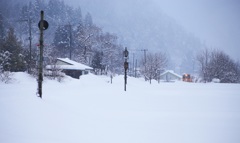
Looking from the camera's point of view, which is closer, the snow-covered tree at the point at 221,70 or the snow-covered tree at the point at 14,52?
the snow-covered tree at the point at 14,52

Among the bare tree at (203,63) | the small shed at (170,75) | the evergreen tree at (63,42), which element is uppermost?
the evergreen tree at (63,42)

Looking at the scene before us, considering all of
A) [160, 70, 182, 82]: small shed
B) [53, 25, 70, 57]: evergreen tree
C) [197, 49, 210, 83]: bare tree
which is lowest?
[160, 70, 182, 82]: small shed

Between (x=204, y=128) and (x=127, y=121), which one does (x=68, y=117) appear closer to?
(x=127, y=121)

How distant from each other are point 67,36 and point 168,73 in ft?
155

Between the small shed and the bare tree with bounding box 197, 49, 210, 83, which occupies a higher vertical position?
the bare tree with bounding box 197, 49, 210, 83

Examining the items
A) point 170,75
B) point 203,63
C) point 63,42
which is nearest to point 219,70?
point 203,63

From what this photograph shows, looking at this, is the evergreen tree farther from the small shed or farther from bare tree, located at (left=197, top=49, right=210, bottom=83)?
bare tree, located at (left=197, top=49, right=210, bottom=83)

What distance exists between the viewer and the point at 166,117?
955 cm

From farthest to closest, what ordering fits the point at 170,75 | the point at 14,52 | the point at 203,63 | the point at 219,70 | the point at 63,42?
the point at 170,75 < the point at 63,42 < the point at 203,63 < the point at 219,70 < the point at 14,52

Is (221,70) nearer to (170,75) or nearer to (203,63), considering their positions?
(203,63)

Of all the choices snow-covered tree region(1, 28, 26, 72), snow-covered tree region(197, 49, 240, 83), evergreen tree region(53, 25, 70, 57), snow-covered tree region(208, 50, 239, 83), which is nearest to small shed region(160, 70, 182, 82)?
snow-covered tree region(197, 49, 240, 83)

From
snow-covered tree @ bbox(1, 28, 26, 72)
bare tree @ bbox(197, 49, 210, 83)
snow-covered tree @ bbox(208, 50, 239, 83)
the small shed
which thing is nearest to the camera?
snow-covered tree @ bbox(1, 28, 26, 72)

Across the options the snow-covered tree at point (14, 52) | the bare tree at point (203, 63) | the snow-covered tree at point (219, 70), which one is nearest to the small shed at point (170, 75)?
the bare tree at point (203, 63)

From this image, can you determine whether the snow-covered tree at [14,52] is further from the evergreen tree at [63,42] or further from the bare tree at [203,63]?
the bare tree at [203,63]
